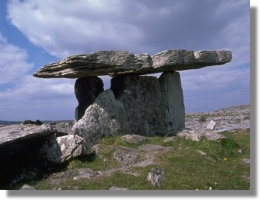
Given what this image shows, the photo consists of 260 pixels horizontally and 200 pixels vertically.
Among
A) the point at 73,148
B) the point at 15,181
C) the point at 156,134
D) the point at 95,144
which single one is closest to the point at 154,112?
the point at 156,134

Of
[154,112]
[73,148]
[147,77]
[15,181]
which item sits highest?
[147,77]

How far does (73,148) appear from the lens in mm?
15484

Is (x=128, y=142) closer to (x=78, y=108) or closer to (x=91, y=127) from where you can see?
(x=91, y=127)

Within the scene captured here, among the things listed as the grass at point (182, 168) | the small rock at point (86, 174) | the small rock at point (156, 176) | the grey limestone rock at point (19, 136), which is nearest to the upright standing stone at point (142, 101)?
the grass at point (182, 168)

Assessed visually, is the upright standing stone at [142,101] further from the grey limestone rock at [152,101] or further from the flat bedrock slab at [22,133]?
the flat bedrock slab at [22,133]

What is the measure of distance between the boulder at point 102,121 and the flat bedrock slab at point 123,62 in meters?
1.77

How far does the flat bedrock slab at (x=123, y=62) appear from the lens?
690 inches

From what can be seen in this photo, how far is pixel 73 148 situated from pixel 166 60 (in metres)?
7.33

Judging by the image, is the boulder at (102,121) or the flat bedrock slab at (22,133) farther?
the boulder at (102,121)

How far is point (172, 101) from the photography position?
2303 cm

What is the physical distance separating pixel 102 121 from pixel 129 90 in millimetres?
3341

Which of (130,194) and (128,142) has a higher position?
(128,142)

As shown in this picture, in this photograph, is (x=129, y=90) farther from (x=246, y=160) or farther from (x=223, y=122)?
(x=223, y=122)

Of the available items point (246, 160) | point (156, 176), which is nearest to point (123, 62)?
point (156, 176)
